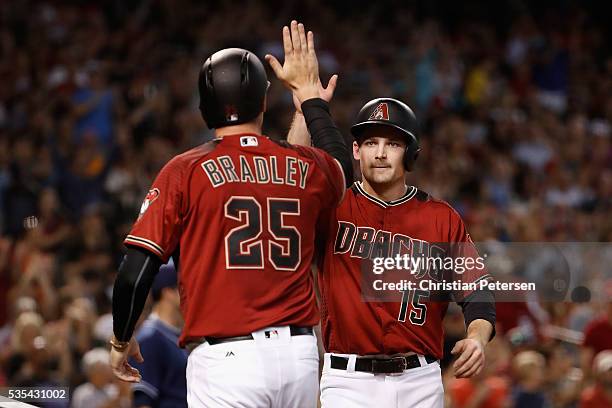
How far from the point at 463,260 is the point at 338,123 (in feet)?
27.6

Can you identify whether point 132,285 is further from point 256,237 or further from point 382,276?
point 382,276

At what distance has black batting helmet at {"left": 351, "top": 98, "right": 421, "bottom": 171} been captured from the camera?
4684 mm

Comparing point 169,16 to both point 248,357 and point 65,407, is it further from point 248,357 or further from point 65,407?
point 248,357

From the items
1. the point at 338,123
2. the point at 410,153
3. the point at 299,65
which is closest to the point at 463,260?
the point at 410,153

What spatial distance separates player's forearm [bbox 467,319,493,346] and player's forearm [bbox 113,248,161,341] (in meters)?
1.38

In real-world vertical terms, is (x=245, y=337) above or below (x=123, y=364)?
above

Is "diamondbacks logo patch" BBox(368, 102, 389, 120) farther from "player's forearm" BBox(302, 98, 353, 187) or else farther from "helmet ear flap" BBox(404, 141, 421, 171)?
"player's forearm" BBox(302, 98, 353, 187)

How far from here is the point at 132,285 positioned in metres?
3.62

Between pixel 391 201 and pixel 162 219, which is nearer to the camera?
pixel 162 219

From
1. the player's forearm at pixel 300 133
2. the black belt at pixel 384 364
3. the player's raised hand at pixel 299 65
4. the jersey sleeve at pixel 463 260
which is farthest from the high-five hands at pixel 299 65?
the black belt at pixel 384 364

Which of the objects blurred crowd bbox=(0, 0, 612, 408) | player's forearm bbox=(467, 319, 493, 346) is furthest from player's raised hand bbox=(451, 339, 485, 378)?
blurred crowd bbox=(0, 0, 612, 408)

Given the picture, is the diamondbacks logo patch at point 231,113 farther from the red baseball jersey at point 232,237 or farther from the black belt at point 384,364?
the black belt at point 384,364

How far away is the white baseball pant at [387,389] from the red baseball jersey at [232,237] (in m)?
0.84

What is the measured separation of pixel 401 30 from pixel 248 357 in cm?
1246
